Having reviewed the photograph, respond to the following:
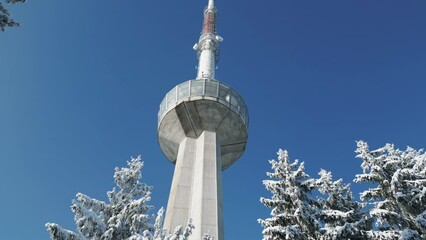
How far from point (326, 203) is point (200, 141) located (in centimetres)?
1243

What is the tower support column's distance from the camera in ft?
64.7

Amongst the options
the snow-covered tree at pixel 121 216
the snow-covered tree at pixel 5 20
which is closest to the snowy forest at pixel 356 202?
the snow-covered tree at pixel 121 216

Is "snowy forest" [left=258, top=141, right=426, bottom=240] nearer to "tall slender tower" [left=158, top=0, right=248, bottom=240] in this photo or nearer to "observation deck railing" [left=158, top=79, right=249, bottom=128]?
"tall slender tower" [left=158, top=0, right=248, bottom=240]

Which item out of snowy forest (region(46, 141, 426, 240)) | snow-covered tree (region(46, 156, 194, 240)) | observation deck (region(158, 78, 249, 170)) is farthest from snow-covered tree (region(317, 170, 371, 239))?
observation deck (region(158, 78, 249, 170))

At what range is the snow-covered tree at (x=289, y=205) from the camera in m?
13.0

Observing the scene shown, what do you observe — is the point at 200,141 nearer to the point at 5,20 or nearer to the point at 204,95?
the point at 204,95

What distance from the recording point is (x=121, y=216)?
34.8ft

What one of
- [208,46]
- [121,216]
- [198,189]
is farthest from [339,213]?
[208,46]

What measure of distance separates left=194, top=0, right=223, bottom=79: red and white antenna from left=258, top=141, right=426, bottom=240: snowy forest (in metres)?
20.6

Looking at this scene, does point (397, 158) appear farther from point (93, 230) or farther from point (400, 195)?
point (93, 230)

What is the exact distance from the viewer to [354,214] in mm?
14164

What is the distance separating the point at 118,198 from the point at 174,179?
12.9m

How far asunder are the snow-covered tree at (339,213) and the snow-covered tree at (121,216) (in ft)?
20.1

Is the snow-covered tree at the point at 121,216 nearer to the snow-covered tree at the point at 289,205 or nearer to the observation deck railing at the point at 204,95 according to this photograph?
the snow-covered tree at the point at 289,205
